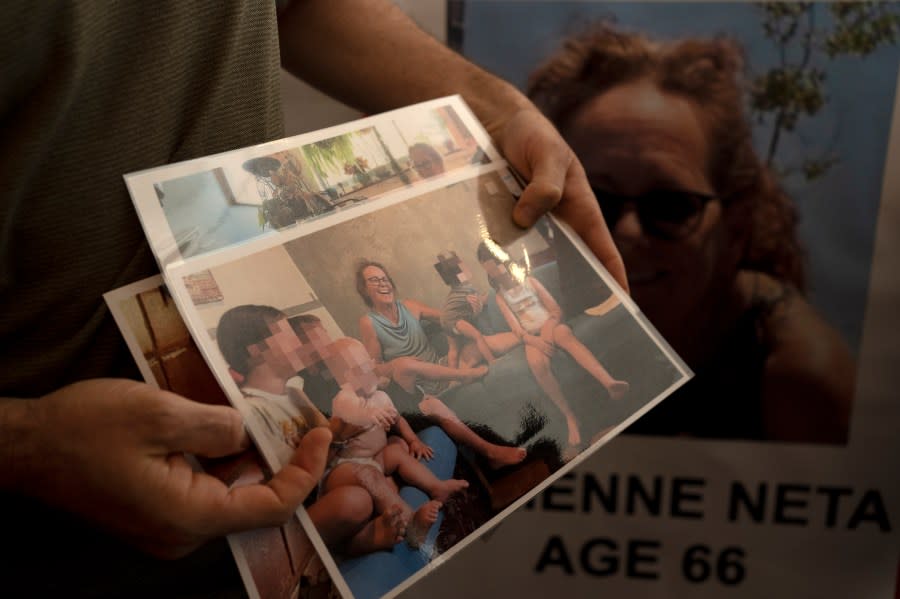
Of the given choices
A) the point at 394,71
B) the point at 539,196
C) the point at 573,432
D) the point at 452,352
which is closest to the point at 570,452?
the point at 573,432

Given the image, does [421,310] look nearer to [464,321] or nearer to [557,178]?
[464,321]

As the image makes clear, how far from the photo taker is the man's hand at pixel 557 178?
2.17 ft

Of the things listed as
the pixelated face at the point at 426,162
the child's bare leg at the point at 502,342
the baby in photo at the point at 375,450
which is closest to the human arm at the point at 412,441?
the baby in photo at the point at 375,450

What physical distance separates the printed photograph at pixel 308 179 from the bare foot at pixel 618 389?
227mm

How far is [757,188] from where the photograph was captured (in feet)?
3.61

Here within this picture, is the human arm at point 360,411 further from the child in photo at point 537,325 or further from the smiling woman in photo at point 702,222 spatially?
the smiling woman in photo at point 702,222

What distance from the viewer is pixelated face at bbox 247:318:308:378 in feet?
1.53

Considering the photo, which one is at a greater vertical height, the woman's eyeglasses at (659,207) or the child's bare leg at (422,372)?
the child's bare leg at (422,372)

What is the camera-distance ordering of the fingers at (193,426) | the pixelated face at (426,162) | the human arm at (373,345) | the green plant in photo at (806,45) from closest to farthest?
the fingers at (193,426)
the human arm at (373,345)
the pixelated face at (426,162)
the green plant in photo at (806,45)

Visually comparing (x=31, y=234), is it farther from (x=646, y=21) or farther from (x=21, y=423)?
(x=646, y=21)

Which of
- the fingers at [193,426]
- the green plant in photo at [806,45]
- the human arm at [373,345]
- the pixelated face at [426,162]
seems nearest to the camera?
the fingers at [193,426]

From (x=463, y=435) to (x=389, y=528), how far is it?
83mm

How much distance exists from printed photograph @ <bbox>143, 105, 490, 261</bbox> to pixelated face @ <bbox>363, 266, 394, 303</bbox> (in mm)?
57

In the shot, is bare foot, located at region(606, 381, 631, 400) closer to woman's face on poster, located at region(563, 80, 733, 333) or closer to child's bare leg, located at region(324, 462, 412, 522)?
child's bare leg, located at region(324, 462, 412, 522)
